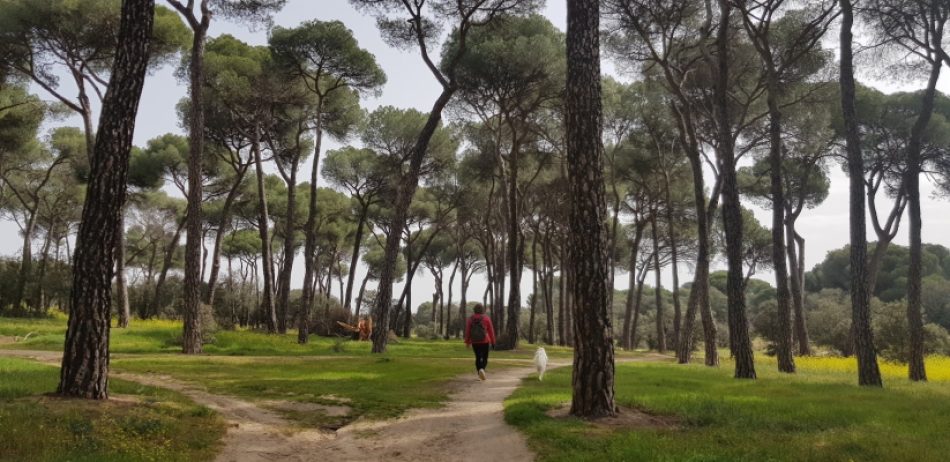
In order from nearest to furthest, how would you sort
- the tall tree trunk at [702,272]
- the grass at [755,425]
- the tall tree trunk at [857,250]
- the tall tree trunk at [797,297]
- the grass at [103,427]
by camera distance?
the grass at [103,427] < the grass at [755,425] < the tall tree trunk at [857,250] < the tall tree trunk at [702,272] < the tall tree trunk at [797,297]

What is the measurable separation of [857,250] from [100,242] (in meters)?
13.4

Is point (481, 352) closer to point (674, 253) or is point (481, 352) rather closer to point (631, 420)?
point (631, 420)

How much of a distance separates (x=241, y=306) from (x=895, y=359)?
1456 inches

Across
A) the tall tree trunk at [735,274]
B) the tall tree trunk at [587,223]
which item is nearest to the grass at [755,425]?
the tall tree trunk at [587,223]

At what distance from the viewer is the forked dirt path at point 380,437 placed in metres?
Result: 6.18

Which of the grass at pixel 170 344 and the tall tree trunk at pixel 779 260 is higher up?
the tall tree trunk at pixel 779 260

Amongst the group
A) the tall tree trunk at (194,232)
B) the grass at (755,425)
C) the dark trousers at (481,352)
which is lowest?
the grass at (755,425)

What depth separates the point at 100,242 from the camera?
725cm

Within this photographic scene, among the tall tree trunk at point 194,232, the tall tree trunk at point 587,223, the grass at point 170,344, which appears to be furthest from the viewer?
the grass at point 170,344

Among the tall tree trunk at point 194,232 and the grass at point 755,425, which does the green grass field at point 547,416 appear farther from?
the tall tree trunk at point 194,232

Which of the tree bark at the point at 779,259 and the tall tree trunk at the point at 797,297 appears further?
the tall tree trunk at the point at 797,297

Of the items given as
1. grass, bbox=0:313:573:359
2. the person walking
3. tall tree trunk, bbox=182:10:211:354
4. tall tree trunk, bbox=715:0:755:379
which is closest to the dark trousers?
the person walking

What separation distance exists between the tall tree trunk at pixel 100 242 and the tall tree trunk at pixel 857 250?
12976 millimetres

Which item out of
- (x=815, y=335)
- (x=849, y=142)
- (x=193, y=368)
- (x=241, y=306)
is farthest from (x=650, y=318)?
(x=193, y=368)
